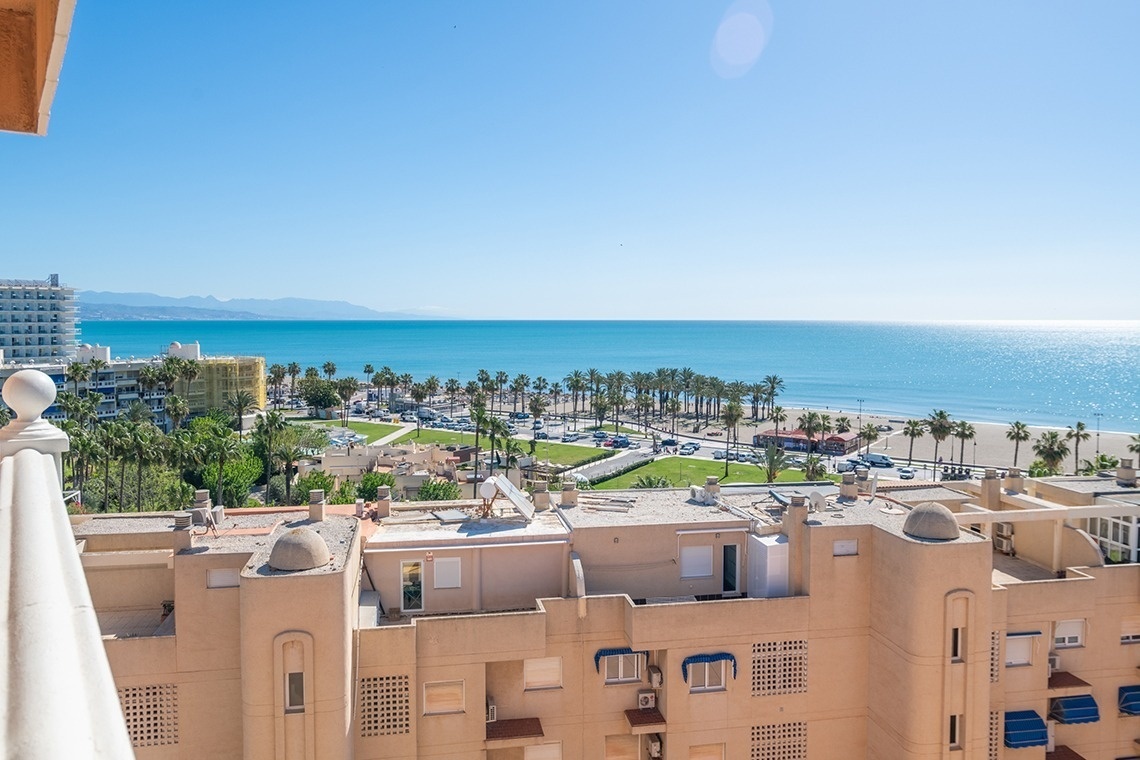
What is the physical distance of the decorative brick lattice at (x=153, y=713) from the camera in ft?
50.5

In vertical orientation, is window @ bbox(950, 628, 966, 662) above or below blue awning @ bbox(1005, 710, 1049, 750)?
above

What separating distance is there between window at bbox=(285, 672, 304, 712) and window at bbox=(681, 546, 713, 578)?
30.9 ft

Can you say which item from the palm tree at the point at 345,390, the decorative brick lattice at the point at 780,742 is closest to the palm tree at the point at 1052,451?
the decorative brick lattice at the point at 780,742

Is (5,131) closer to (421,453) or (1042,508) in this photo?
(1042,508)

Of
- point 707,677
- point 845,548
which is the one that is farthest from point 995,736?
point 707,677

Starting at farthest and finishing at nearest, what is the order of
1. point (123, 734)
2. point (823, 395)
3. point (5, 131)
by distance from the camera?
point (823, 395), point (5, 131), point (123, 734)

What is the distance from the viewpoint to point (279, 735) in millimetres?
14586

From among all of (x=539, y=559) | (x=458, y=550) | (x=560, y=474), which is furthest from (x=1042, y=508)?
(x=560, y=474)

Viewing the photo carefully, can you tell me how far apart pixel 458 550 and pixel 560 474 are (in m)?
48.7

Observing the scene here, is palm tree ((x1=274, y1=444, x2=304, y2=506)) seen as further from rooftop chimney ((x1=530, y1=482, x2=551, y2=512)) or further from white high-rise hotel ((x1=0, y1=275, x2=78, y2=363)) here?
white high-rise hotel ((x1=0, y1=275, x2=78, y2=363))

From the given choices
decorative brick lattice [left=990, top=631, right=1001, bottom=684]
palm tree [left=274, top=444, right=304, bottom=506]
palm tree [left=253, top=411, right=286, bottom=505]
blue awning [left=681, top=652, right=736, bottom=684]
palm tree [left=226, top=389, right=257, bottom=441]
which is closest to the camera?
blue awning [left=681, top=652, right=736, bottom=684]

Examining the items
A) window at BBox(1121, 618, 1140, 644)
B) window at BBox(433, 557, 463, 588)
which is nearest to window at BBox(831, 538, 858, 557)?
window at BBox(1121, 618, 1140, 644)

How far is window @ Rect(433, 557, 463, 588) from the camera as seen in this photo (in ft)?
60.1

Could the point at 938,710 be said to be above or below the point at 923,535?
below
